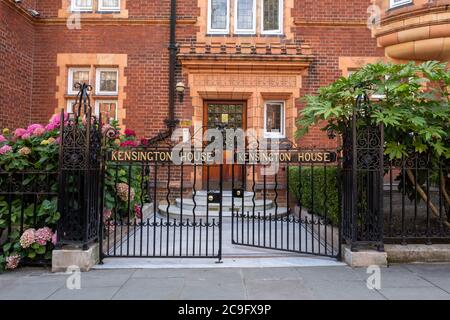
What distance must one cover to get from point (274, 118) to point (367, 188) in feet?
19.2

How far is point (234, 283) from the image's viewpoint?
4.39 m

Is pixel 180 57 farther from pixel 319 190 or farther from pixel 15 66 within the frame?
pixel 319 190

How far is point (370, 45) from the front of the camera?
10.5 m

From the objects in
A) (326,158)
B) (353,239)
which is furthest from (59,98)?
(353,239)

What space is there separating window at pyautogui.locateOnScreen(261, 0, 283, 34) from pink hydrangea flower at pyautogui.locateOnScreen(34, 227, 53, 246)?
8.28 metres

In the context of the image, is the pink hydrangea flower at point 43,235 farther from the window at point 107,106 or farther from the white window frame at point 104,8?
the white window frame at point 104,8

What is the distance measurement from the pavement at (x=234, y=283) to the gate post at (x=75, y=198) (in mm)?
245

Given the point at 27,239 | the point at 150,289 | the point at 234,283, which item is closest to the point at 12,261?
the point at 27,239

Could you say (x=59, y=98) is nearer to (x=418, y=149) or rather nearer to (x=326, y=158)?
(x=326, y=158)

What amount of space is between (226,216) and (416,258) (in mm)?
4359

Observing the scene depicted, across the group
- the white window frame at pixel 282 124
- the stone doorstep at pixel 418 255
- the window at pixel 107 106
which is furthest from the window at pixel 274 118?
the stone doorstep at pixel 418 255

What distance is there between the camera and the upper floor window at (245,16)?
1080cm

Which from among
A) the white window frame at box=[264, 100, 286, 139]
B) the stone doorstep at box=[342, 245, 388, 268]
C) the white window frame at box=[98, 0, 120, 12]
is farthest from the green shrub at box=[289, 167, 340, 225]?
the white window frame at box=[98, 0, 120, 12]

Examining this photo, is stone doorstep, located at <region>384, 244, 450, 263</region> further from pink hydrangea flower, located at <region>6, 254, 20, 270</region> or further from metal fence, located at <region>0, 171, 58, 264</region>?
pink hydrangea flower, located at <region>6, 254, 20, 270</region>
